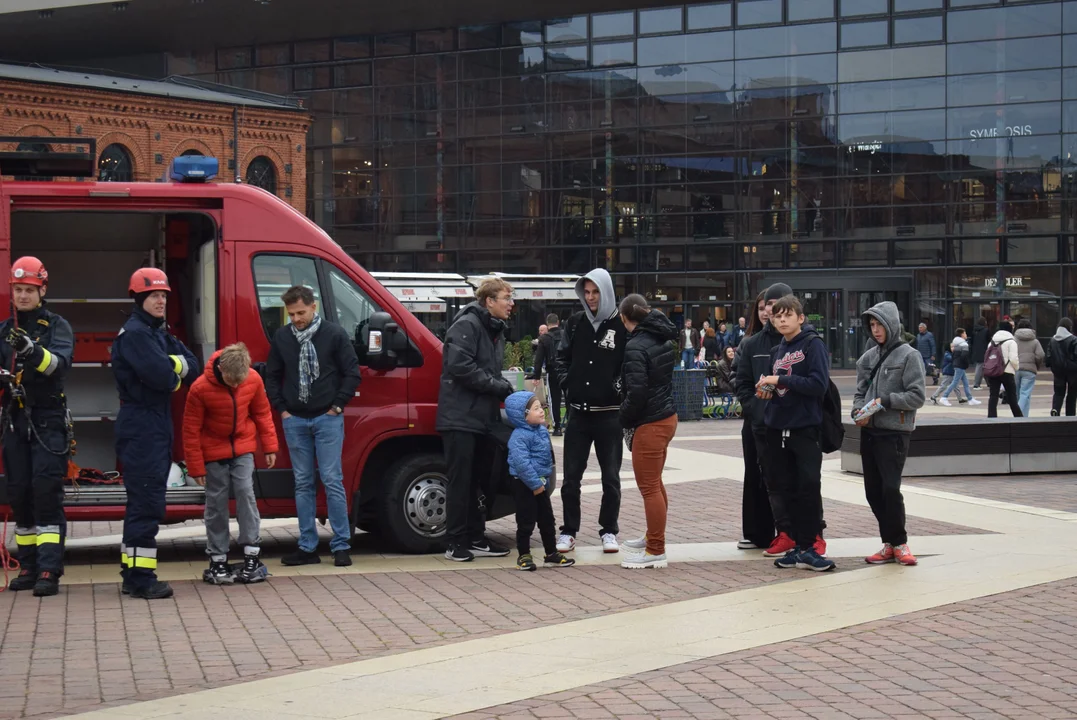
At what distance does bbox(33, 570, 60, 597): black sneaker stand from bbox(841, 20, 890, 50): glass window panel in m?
40.5

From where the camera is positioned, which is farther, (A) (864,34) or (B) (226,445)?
(A) (864,34)

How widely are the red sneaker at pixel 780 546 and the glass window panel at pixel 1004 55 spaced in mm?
37407

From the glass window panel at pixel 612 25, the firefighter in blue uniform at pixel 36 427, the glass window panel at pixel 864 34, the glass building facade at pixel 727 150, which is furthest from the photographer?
the glass window panel at pixel 612 25

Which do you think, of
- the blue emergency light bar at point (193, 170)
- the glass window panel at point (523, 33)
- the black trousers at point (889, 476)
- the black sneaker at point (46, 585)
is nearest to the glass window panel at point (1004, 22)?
the glass window panel at point (523, 33)

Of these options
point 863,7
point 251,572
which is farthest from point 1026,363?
point 863,7

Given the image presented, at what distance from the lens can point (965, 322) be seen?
43156 mm

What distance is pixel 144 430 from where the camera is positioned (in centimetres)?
818

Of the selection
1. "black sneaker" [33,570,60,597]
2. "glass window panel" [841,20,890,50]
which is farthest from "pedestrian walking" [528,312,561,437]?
"glass window panel" [841,20,890,50]

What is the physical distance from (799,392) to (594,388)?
4.83ft

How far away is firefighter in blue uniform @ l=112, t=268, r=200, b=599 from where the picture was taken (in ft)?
26.7

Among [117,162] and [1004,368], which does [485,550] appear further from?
[117,162]

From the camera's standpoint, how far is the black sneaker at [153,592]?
8094 mm

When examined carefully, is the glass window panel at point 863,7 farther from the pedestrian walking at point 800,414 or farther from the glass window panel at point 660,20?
the pedestrian walking at point 800,414

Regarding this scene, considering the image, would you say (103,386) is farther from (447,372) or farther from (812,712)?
(812,712)
